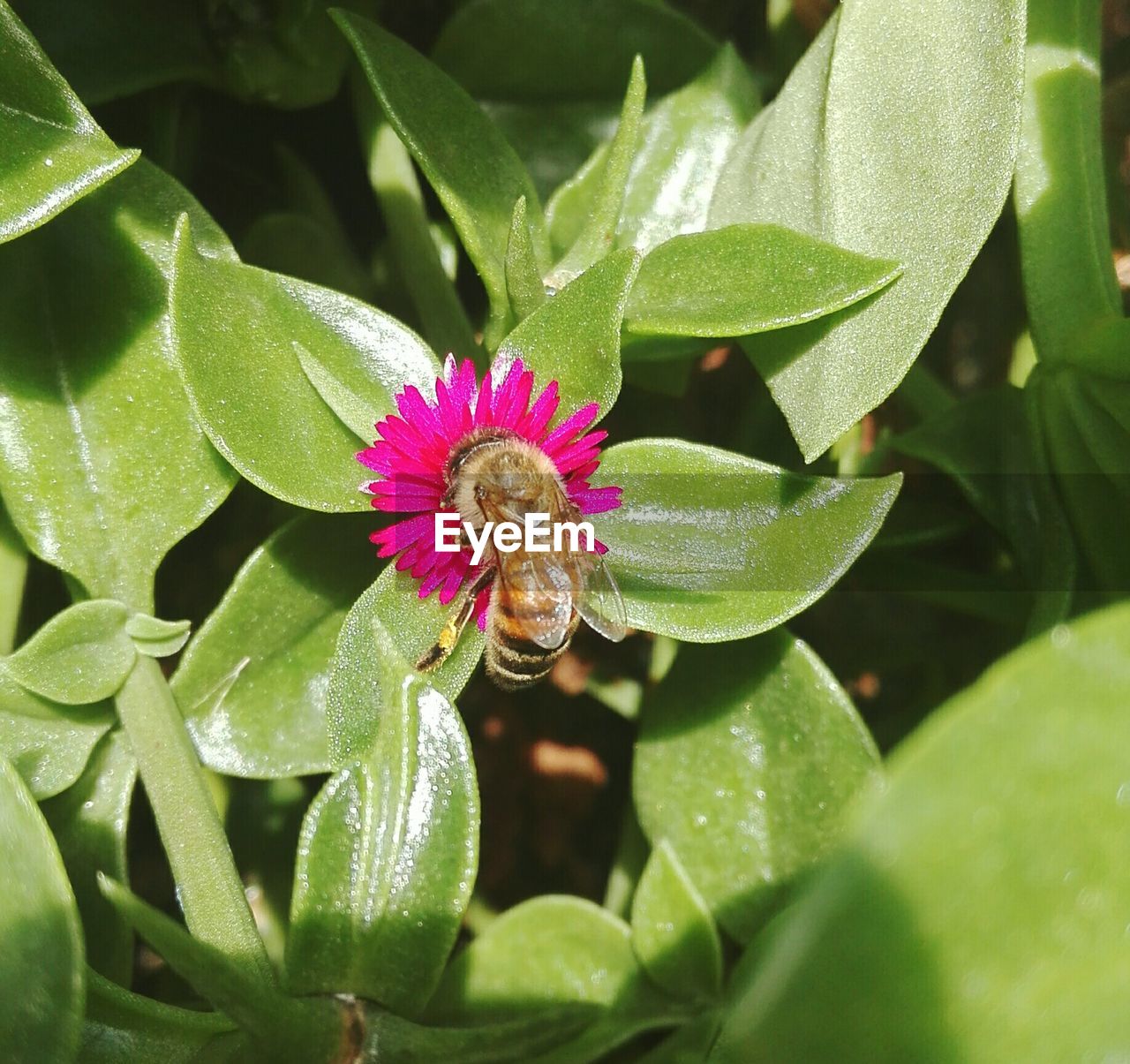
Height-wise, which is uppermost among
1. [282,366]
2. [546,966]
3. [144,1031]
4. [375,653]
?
[282,366]

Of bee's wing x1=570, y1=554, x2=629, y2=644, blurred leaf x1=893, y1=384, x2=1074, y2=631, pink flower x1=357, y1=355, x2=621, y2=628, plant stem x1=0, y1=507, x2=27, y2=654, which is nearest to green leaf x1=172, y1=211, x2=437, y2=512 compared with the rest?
pink flower x1=357, y1=355, x2=621, y2=628

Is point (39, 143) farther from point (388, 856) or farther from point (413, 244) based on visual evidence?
point (388, 856)

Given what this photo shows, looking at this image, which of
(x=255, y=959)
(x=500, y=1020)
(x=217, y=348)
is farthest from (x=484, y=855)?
(x=217, y=348)

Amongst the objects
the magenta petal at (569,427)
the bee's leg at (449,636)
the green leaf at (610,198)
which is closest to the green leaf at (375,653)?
the bee's leg at (449,636)

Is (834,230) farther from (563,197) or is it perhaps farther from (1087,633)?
(1087,633)

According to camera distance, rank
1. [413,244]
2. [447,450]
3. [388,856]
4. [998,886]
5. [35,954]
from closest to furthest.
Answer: [998,886] < [35,954] < [388,856] < [447,450] < [413,244]

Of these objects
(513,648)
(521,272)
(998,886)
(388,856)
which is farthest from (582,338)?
(998,886)

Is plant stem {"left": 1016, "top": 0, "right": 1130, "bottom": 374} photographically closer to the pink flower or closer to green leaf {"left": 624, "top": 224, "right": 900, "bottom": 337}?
green leaf {"left": 624, "top": 224, "right": 900, "bottom": 337}
